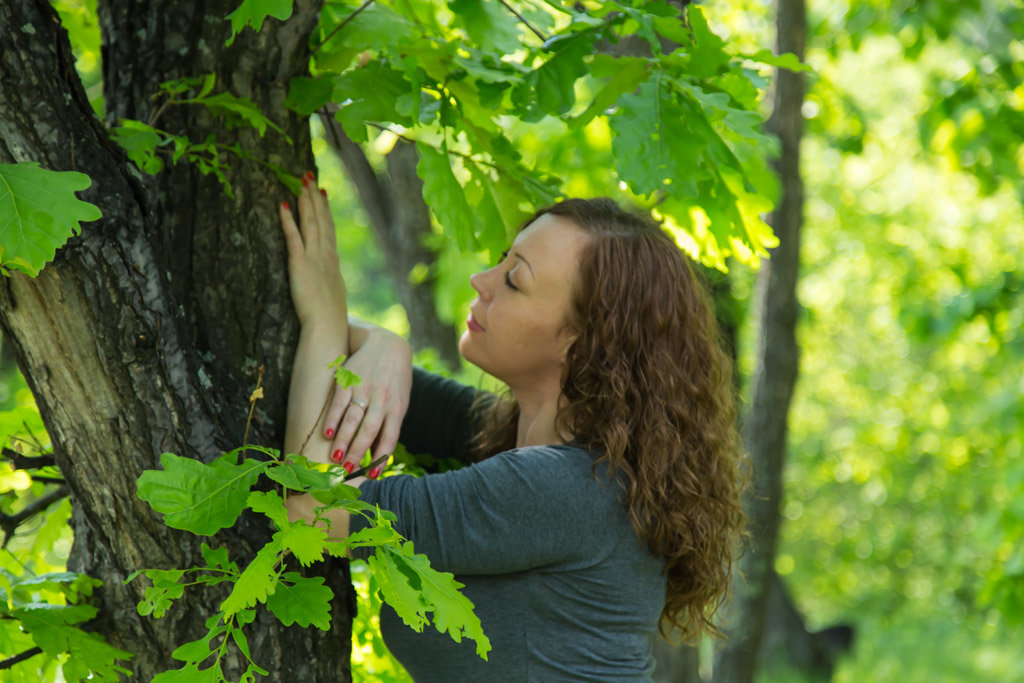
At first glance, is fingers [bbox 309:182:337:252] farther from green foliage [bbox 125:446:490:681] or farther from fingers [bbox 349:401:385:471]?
green foliage [bbox 125:446:490:681]

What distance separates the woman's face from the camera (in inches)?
80.7

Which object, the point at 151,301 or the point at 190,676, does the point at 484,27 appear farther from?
the point at 190,676

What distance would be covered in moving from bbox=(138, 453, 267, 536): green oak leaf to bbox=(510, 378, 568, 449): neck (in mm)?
769

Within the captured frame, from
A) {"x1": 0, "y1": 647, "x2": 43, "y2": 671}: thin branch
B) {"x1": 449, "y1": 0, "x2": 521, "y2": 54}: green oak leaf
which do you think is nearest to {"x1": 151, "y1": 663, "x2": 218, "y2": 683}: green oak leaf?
{"x1": 0, "y1": 647, "x2": 43, "y2": 671}: thin branch

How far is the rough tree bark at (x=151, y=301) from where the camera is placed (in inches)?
61.6

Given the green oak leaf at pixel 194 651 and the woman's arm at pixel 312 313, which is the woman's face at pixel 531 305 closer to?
the woman's arm at pixel 312 313

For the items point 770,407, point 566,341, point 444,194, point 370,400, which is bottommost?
point 770,407

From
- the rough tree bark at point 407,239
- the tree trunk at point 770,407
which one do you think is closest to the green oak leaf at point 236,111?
the tree trunk at point 770,407

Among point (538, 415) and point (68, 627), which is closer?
point (68, 627)

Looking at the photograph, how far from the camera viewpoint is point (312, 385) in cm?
195

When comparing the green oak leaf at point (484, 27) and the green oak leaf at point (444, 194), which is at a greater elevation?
the green oak leaf at point (484, 27)

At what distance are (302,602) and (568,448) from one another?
2.01ft

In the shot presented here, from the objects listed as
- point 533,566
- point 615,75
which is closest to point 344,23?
point 615,75

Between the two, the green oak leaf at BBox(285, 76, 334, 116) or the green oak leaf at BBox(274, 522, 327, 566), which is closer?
the green oak leaf at BBox(274, 522, 327, 566)
